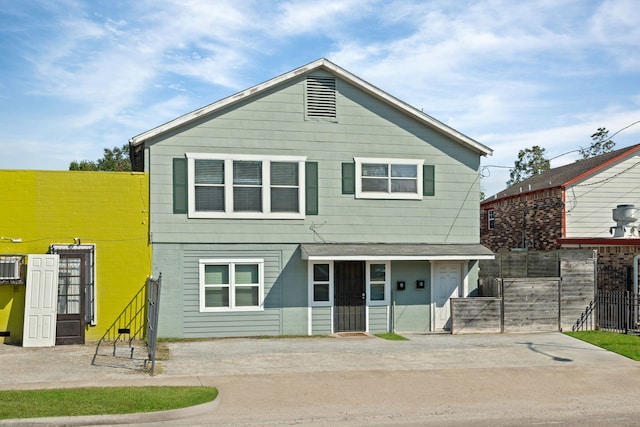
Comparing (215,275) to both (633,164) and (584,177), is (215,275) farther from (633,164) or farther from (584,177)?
(633,164)

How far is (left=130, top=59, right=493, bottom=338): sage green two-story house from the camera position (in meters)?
18.2

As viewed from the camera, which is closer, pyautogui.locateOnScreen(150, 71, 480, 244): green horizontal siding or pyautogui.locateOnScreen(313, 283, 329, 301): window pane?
pyautogui.locateOnScreen(150, 71, 480, 244): green horizontal siding

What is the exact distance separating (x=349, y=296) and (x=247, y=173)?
470cm

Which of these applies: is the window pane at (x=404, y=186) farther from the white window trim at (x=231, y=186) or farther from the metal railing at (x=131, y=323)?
the metal railing at (x=131, y=323)

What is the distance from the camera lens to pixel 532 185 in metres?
30.0

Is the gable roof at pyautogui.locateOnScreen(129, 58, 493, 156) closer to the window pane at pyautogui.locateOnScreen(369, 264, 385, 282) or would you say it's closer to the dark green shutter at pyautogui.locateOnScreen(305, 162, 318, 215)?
the dark green shutter at pyautogui.locateOnScreen(305, 162, 318, 215)

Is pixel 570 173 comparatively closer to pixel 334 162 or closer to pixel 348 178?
pixel 348 178

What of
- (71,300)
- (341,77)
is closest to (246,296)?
(71,300)

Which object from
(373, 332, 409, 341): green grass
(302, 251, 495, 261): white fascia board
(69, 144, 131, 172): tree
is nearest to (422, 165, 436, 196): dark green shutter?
(302, 251, 495, 261): white fascia board

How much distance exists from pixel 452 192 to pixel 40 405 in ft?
44.6

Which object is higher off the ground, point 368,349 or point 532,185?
point 532,185

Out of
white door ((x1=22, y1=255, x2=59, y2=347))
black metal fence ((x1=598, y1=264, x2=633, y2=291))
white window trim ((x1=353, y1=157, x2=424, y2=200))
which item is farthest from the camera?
black metal fence ((x1=598, y1=264, x2=633, y2=291))

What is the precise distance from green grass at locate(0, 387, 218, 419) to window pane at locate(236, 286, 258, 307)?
692cm

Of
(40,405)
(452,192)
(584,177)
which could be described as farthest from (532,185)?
(40,405)
